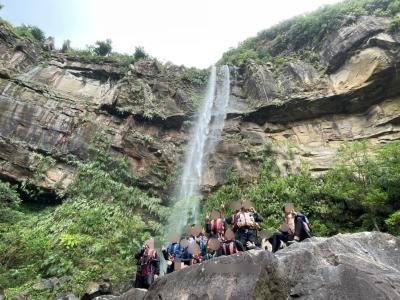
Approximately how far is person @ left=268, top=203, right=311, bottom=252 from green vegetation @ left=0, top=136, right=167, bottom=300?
7.56 m

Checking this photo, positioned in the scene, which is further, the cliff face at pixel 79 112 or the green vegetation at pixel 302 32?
the green vegetation at pixel 302 32

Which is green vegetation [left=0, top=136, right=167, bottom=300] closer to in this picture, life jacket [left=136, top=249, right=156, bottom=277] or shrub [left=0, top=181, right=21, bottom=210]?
shrub [left=0, top=181, right=21, bottom=210]

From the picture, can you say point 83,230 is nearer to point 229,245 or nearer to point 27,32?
point 229,245

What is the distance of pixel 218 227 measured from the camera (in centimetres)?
845

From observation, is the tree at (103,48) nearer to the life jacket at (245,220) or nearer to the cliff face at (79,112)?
the cliff face at (79,112)

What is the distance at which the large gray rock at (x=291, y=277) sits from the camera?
5.88 metres

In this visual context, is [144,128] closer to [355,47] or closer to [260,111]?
[260,111]

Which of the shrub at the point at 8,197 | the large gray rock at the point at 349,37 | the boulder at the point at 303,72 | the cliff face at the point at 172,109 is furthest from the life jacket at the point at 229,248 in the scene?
the large gray rock at the point at 349,37

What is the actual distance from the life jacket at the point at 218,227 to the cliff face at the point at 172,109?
14348 mm

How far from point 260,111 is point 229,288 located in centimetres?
2097

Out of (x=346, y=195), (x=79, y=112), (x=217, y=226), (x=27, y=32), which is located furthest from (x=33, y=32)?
(x=217, y=226)

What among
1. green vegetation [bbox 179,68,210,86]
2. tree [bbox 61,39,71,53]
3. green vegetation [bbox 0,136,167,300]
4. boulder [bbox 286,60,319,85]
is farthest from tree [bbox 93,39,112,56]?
boulder [bbox 286,60,319,85]

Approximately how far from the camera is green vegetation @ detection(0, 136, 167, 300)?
1370cm

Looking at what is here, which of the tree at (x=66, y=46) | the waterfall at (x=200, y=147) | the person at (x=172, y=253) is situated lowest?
the person at (x=172, y=253)
